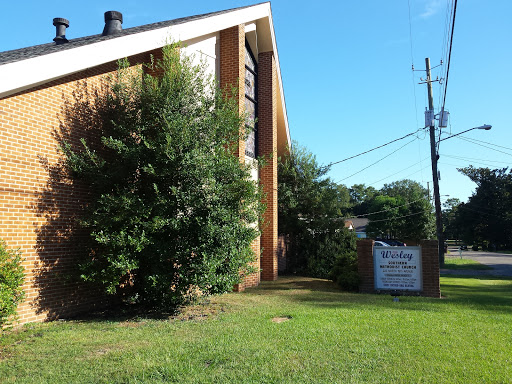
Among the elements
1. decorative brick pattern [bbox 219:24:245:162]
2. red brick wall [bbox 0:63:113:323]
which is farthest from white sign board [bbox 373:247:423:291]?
red brick wall [bbox 0:63:113:323]

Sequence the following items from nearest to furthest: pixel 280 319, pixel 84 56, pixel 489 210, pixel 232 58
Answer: pixel 84 56 < pixel 280 319 < pixel 232 58 < pixel 489 210

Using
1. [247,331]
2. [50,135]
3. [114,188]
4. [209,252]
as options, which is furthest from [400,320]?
[50,135]

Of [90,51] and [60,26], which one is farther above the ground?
[60,26]

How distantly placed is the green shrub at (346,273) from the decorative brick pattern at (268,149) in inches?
89.8

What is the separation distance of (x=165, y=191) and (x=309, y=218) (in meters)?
10.9

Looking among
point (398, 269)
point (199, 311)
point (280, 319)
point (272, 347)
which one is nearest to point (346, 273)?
point (398, 269)

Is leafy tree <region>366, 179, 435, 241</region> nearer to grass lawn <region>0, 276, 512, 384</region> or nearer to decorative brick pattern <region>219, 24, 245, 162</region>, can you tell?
decorative brick pattern <region>219, 24, 245, 162</region>

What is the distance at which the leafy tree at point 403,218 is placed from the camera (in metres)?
42.2

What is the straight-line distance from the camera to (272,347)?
5402 millimetres

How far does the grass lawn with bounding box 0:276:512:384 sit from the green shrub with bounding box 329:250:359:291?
10.1 feet

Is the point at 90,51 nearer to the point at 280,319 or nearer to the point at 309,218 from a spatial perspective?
the point at 280,319

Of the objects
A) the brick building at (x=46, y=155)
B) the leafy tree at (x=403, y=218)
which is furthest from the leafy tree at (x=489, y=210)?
the brick building at (x=46, y=155)

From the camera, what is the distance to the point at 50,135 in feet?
23.5

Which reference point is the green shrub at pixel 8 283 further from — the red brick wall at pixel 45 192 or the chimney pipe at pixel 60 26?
the chimney pipe at pixel 60 26
